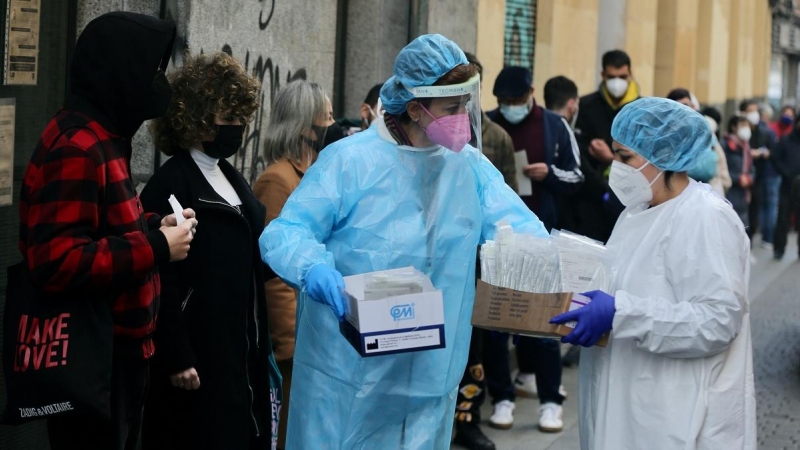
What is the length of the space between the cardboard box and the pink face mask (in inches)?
18.4

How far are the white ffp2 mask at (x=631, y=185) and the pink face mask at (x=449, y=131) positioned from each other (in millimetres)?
501

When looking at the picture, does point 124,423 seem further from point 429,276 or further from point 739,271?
point 739,271

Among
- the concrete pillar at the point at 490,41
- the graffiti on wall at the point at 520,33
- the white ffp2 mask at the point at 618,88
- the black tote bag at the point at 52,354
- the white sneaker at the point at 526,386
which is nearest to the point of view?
the black tote bag at the point at 52,354

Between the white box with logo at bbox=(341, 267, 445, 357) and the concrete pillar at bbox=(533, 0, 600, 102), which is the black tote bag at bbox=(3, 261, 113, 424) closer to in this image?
the white box with logo at bbox=(341, 267, 445, 357)

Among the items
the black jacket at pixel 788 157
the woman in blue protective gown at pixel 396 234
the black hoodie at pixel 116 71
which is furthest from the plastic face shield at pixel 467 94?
the black jacket at pixel 788 157

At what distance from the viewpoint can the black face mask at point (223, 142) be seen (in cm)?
418

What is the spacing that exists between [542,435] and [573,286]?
3057 mm

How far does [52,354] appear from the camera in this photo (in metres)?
3.24

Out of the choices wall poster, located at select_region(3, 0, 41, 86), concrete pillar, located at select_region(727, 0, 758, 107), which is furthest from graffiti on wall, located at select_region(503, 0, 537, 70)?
concrete pillar, located at select_region(727, 0, 758, 107)

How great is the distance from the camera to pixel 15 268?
333 cm

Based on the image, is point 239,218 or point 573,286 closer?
point 573,286

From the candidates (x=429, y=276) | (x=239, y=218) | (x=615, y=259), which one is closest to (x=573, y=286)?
(x=615, y=259)

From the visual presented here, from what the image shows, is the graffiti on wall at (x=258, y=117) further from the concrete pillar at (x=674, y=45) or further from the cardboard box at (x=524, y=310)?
the concrete pillar at (x=674, y=45)

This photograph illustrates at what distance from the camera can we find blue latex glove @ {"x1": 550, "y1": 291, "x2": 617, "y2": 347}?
361 centimetres
